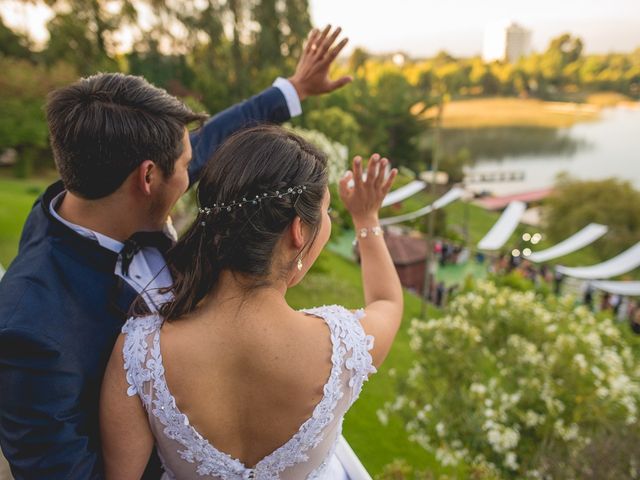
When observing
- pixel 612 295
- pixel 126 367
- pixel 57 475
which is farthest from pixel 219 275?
pixel 612 295

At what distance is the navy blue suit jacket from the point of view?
0.92 m

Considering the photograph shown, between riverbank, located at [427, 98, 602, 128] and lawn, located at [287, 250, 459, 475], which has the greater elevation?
lawn, located at [287, 250, 459, 475]

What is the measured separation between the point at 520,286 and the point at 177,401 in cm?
1181

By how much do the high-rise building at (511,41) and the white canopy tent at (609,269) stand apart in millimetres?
50032

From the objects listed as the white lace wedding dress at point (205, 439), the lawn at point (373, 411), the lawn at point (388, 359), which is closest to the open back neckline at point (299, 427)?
the white lace wedding dress at point (205, 439)

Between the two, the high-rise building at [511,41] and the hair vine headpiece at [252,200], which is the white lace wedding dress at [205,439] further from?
the high-rise building at [511,41]

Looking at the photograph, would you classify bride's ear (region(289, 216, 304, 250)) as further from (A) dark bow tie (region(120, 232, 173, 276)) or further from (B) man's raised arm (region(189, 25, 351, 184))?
(B) man's raised arm (region(189, 25, 351, 184))

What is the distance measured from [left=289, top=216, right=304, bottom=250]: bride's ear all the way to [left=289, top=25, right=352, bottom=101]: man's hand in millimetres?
865

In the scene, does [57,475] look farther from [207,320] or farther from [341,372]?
[341,372]

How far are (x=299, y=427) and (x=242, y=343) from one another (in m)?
0.24

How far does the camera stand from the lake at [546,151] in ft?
141

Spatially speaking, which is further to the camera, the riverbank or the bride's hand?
the riverbank

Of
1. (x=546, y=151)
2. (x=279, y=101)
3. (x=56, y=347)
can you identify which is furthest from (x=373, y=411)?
(x=546, y=151)

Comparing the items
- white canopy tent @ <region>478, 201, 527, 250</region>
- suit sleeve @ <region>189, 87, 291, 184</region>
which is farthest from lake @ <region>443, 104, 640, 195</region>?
suit sleeve @ <region>189, 87, 291, 184</region>
